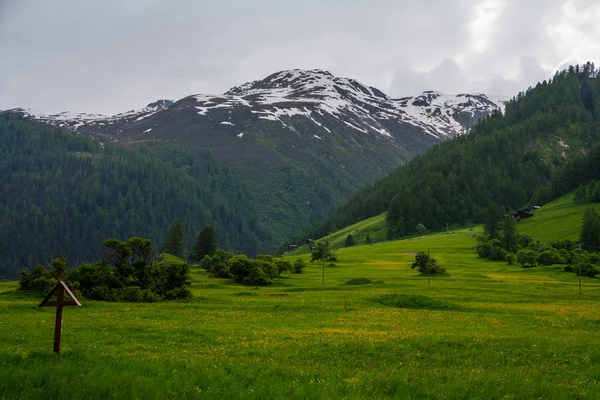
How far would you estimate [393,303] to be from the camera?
4788 cm

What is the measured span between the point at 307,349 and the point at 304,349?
6.4 inches

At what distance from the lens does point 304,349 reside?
2312 cm

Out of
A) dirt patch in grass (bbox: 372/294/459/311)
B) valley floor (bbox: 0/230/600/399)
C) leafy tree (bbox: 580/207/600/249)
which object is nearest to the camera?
valley floor (bbox: 0/230/600/399)

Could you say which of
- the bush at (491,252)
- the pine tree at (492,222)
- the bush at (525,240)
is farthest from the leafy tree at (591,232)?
the pine tree at (492,222)

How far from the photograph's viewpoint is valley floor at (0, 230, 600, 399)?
14.6m

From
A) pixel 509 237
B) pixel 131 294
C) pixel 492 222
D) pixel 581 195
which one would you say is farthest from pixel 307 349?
pixel 581 195

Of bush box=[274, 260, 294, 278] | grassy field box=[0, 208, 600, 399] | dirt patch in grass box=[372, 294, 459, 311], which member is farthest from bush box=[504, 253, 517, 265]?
dirt patch in grass box=[372, 294, 459, 311]

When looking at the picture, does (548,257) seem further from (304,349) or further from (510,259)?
(304,349)

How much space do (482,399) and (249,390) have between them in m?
8.22

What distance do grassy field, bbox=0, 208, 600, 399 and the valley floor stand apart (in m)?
0.08

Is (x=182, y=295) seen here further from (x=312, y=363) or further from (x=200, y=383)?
(x=200, y=383)

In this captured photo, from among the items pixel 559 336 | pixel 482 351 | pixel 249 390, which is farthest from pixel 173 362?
pixel 559 336

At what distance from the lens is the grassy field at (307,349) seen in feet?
48.1

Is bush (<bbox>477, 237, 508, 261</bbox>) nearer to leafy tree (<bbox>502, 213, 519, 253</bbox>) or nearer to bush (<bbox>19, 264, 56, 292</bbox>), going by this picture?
leafy tree (<bbox>502, 213, 519, 253</bbox>)
